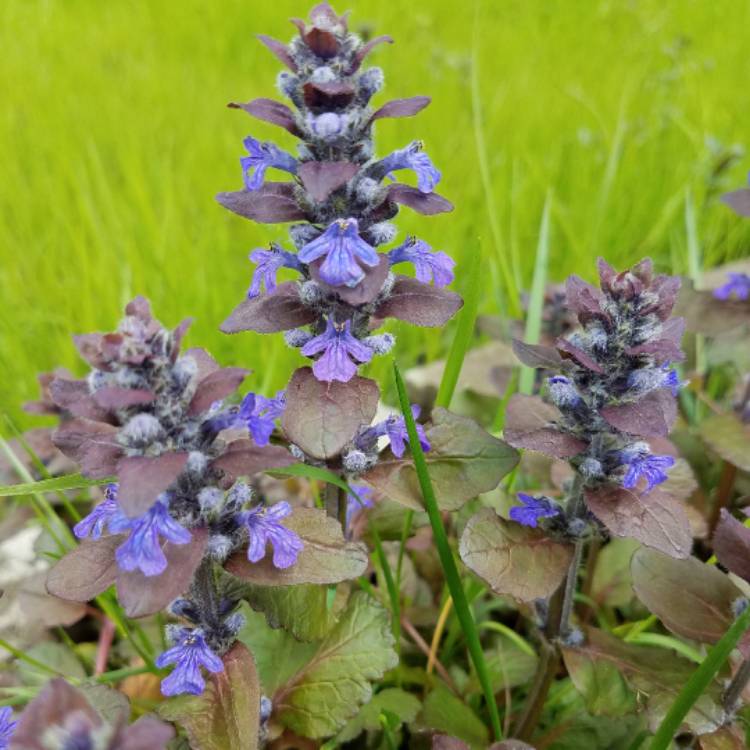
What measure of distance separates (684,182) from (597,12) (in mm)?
2097

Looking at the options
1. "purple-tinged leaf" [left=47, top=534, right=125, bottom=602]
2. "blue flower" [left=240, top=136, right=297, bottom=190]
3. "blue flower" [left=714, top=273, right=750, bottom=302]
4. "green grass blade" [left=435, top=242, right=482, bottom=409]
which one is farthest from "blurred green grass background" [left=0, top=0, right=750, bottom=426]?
"purple-tinged leaf" [left=47, top=534, right=125, bottom=602]

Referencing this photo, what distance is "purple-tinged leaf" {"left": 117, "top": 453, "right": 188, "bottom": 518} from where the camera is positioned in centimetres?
→ 74

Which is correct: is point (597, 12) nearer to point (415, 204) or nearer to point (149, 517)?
point (415, 204)

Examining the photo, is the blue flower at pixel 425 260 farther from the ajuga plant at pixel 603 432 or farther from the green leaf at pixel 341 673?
the green leaf at pixel 341 673

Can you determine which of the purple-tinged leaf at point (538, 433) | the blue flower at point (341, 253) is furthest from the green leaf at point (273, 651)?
the blue flower at point (341, 253)

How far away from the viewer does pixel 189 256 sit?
265cm

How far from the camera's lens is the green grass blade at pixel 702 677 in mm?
864

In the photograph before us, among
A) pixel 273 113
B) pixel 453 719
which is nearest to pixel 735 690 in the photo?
pixel 453 719

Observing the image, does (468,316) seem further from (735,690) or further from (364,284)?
(735,690)

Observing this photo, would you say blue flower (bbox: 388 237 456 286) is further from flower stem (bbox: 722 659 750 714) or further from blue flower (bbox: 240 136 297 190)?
flower stem (bbox: 722 659 750 714)

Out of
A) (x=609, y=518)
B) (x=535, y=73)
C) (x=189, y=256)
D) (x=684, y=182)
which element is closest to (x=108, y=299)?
(x=189, y=256)

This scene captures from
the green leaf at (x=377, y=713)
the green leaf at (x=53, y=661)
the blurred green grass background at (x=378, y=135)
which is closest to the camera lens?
the green leaf at (x=377, y=713)

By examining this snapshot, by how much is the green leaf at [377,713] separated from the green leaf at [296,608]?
1.10ft

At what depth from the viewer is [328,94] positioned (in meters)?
0.93
